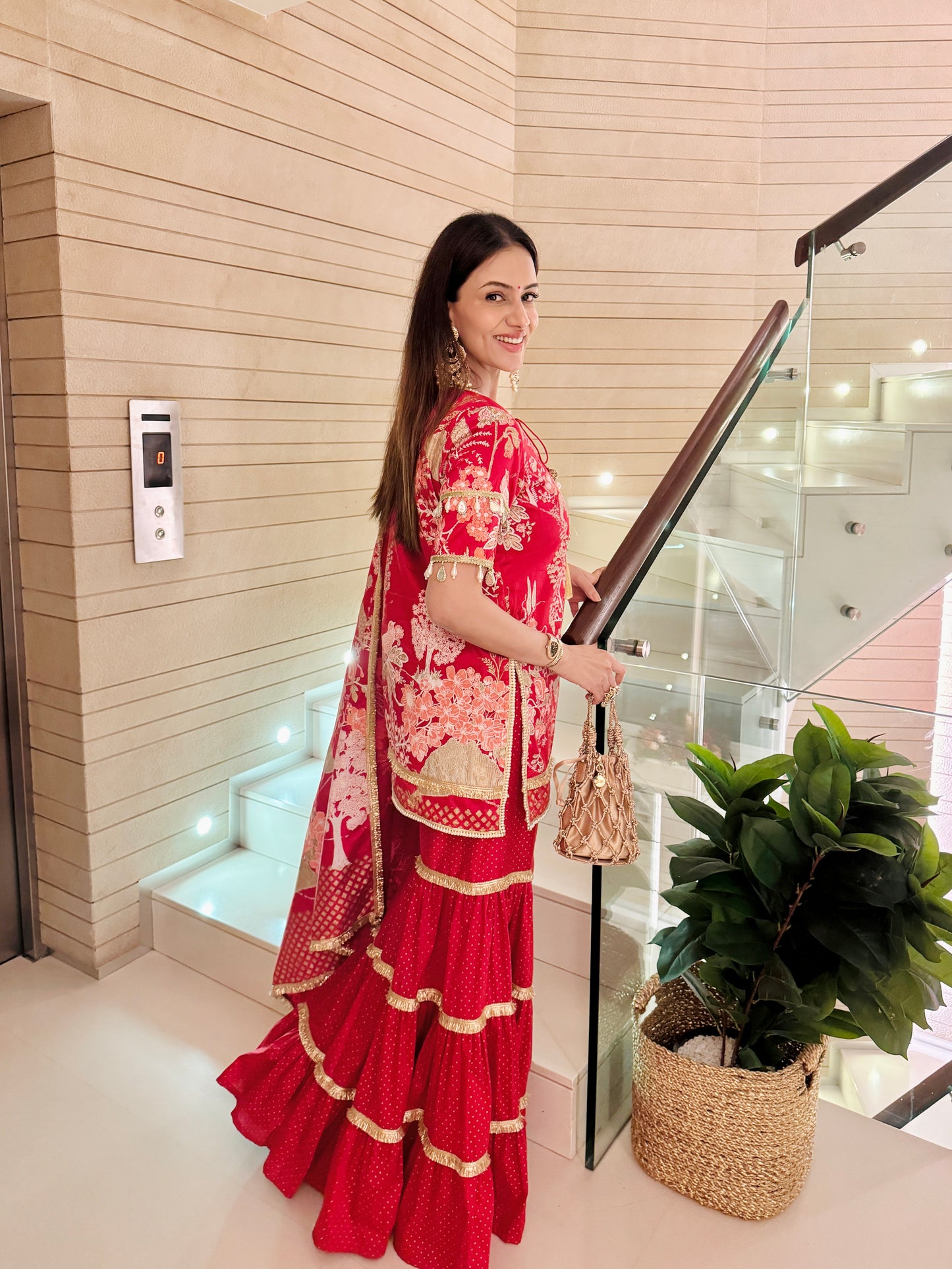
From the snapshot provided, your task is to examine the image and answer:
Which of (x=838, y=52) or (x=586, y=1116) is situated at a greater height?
(x=838, y=52)

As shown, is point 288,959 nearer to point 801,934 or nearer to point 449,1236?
point 449,1236

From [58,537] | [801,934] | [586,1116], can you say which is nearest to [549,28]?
[58,537]

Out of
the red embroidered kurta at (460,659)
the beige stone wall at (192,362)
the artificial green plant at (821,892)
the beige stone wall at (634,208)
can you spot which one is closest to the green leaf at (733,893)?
the artificial green plant at (821,892)

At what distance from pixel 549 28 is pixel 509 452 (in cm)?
312

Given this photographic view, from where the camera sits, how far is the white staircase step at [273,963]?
1.88 m

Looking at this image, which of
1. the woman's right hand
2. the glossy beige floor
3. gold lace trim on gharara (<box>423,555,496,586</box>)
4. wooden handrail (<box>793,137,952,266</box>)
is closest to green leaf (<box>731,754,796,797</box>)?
the woman's right hand

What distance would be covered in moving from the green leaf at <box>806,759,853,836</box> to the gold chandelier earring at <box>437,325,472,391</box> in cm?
88

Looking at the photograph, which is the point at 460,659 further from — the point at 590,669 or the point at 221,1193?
the point at 221,1193

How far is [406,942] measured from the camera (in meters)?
1.69

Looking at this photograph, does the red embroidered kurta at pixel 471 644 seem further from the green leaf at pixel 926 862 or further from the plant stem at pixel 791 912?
the green leaf at pixel 926 862

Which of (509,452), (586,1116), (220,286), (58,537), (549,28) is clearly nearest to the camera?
(509,452)

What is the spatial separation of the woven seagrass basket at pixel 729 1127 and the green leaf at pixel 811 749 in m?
0.55

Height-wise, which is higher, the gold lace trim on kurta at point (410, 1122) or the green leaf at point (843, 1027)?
the green leaf at point (843, 1027)

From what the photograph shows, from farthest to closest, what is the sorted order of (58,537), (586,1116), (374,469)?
(374,469), (58,537), (586,1116)
